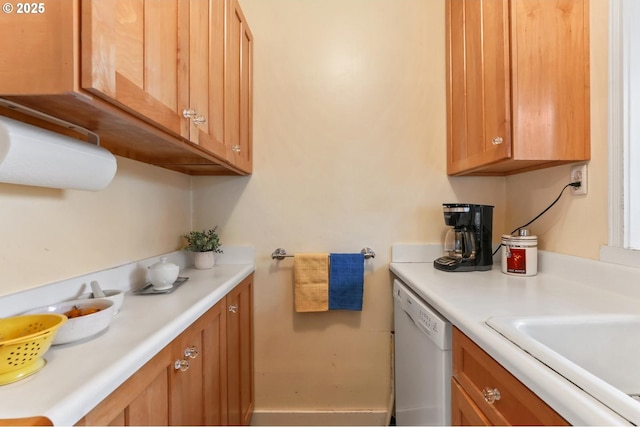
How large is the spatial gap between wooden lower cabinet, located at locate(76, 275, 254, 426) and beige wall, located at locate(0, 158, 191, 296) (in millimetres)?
410

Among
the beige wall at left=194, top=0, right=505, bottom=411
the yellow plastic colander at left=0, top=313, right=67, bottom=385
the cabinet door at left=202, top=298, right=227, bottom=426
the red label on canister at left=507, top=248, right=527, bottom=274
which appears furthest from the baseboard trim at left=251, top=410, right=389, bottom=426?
the yellow plastic colander at left=0, top=313, right=67, bottom=385

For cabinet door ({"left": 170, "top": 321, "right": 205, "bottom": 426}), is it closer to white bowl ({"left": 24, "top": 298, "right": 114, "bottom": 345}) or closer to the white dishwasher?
white bowl ({"left": 24, "top": 298, "right": 114, "bottom": 345})

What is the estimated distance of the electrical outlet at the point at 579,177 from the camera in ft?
3.60

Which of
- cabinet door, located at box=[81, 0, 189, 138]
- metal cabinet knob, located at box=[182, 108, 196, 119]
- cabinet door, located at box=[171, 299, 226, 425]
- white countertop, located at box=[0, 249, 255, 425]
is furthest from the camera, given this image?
metal cabinet knob, located at box=[182, 108, 196, 119]

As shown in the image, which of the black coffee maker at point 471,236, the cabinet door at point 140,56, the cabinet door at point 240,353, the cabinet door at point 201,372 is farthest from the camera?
the black coffee maker at point 471,236

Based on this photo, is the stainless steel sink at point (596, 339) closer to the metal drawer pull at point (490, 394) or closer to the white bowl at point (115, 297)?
the metal drawer pull at point (490, 394)

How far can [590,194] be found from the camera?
1.08m

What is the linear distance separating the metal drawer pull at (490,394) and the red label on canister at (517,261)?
2.44 feet

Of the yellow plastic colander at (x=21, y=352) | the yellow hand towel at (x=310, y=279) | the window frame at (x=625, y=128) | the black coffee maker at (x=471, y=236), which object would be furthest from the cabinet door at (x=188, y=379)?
the window frame at (x=625, y=128)

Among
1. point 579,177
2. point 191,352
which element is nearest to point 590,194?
point 579,177

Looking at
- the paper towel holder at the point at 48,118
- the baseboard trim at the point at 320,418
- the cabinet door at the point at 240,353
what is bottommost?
the baseboard trim at the point at 320,418

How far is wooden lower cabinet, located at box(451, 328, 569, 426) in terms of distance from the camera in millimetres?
548

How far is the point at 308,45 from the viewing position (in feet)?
5.32

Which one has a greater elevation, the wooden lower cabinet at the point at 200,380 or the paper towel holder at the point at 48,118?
the paper towel holder at the point at 48,118
